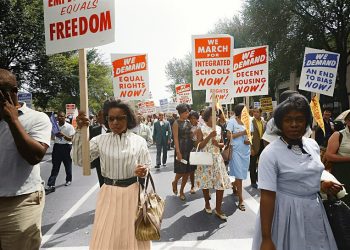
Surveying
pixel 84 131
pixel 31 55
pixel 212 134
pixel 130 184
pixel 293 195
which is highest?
pixel 31 55

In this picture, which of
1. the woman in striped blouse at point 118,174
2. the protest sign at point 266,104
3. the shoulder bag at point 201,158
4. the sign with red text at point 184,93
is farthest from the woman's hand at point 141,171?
the sign with red text at point 184,93

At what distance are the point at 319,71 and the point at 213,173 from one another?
11.8 ft

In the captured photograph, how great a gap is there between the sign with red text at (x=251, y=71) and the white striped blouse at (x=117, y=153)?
18.2 ft

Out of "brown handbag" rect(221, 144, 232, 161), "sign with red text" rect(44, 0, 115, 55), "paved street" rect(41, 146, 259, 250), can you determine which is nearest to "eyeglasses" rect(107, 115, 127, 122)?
"sign with red text" rect(44, 0, 115, 55)

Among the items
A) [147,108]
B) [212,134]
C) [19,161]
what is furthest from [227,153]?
[147,108]

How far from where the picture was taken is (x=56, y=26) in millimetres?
3814

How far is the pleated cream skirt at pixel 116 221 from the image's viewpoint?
3.20 meters

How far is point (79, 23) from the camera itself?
3756mm

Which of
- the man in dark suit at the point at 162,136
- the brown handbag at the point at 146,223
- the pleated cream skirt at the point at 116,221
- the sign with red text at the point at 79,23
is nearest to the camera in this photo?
the brown handbag at the point at 146,223

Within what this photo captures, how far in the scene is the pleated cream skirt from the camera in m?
3.20

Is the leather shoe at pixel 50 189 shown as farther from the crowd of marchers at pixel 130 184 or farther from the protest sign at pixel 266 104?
the protest sign at pixel 266 104

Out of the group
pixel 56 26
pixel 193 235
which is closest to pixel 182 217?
pixel 193 235

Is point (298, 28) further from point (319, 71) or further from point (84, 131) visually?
point (84, 131)

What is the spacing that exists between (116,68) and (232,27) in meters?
31.3
